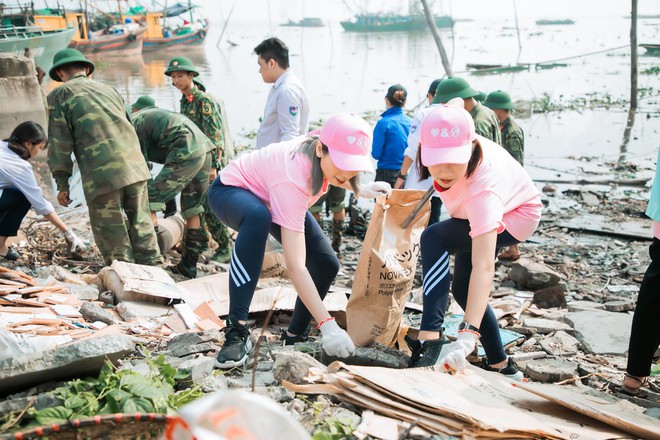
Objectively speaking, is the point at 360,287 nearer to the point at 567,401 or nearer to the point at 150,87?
the point at 567,401

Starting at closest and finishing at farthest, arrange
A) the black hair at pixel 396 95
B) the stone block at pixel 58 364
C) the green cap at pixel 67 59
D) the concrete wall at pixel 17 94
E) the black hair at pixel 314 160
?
the stone block at pixel 58 364 < the black hair at pixel 314 160 < the green cap at pixel 67 59 < the black hair at pixel 396 95 < the concrete wall at pixel 17 94

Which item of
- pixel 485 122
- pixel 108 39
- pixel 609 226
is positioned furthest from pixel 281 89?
pixel 108 39

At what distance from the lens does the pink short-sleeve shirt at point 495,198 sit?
2982 millimetres

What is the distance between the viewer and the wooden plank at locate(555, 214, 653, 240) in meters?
7.35

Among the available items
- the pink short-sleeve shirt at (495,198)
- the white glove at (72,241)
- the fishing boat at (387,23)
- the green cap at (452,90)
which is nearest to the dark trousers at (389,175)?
the green cap at (452,90)

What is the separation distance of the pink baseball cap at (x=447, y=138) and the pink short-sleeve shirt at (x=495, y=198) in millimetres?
164

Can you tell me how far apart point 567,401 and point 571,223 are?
5.77 metres

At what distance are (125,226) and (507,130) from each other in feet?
12.7

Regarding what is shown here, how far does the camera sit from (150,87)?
24.2 m

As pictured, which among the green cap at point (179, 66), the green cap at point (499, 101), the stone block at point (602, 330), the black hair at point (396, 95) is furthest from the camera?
the black hair at point (396, 95)

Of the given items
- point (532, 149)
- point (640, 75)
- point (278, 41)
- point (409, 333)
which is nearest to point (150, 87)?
point (532, 149)

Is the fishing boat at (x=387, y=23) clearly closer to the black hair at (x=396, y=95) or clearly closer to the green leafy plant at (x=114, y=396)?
the black hair at (x=396, y=95)

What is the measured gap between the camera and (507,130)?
22.3 ft

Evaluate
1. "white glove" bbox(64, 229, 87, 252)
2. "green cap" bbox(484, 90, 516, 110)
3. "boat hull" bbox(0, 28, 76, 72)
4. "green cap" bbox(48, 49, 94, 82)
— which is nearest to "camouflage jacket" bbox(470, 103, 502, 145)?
"green cap" bbox(484, 90, 516, 110)
